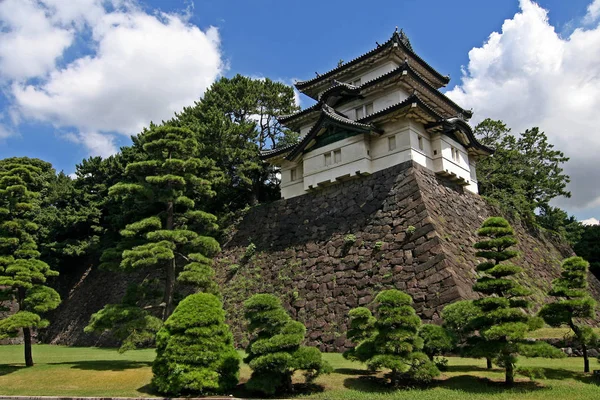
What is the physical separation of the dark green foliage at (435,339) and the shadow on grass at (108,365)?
8.30m

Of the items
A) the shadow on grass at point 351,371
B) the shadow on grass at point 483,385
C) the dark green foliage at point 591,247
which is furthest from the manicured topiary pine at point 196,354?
the dark green foliage at point 591,247

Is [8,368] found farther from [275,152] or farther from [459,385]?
[275,152]

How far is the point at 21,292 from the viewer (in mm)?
13609

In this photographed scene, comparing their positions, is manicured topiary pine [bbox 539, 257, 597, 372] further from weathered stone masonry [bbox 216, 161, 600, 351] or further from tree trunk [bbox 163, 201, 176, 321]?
tree trunk [bbox 163, 201, 176, 321]

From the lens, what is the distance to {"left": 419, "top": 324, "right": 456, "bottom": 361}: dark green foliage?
9.18 metres

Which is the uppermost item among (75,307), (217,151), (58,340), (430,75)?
(430,75)

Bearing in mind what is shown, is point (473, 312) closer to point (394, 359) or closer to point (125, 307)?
point (394, 359)

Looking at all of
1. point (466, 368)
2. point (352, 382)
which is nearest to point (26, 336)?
point (352, 382)

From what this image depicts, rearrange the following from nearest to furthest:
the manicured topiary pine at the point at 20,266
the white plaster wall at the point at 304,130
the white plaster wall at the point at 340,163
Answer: the manicured topiary pine at the point at 20,266, the white plaster wall at the point at 340,163, the white plaster wall at the point at 304,130

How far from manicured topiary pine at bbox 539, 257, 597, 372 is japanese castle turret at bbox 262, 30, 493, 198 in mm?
8861

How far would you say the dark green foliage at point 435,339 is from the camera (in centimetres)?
918

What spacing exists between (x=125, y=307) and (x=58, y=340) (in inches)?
619

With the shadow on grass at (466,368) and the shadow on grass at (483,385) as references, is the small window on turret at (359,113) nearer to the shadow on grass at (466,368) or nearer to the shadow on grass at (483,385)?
the shadow on grass at (466,368)

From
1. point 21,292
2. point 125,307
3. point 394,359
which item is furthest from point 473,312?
point 21,292
